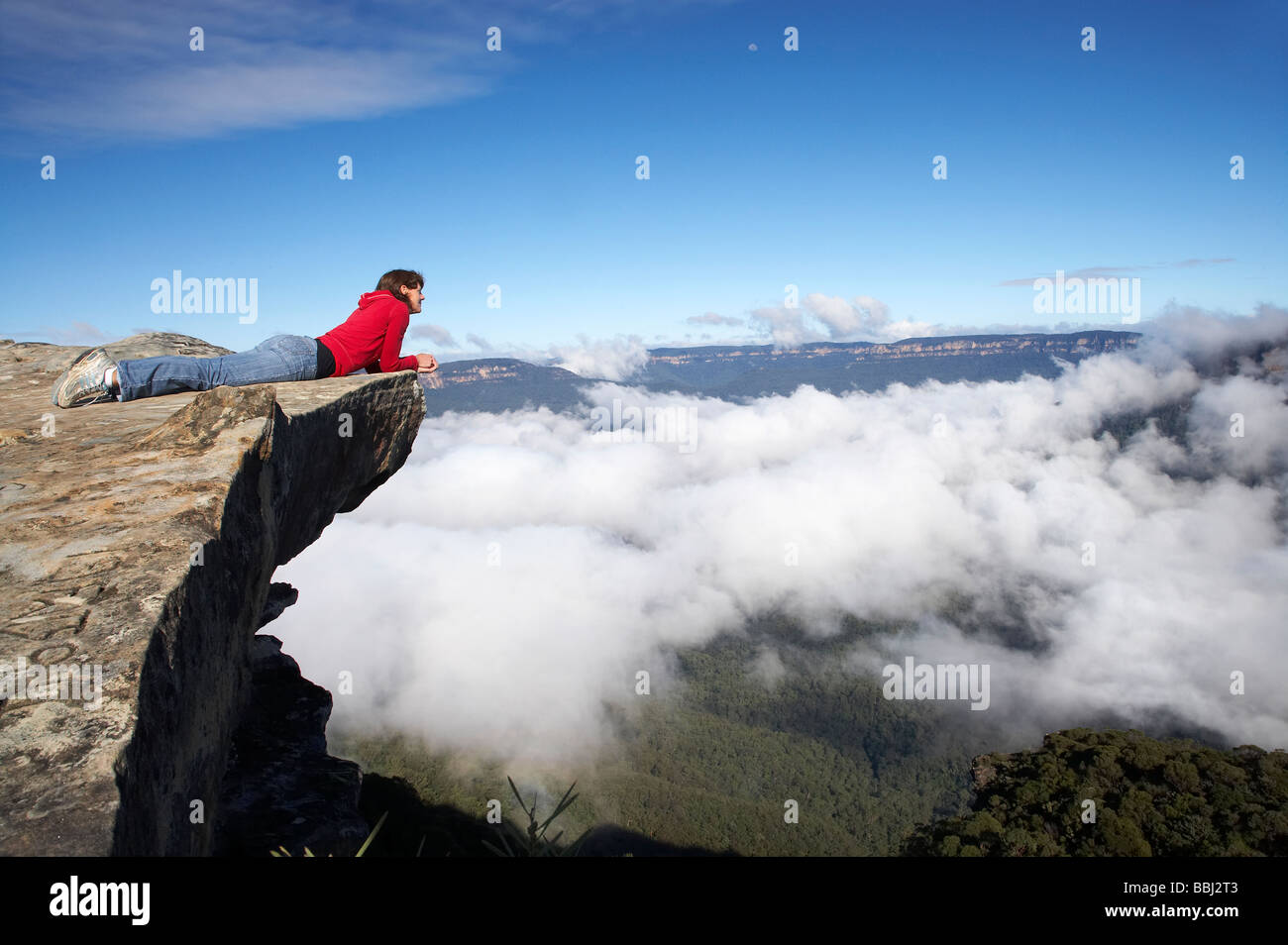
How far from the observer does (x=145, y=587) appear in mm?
4578

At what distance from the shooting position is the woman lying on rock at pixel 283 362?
841 cm

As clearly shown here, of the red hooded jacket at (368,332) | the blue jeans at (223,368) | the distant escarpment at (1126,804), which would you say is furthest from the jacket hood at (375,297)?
the distant escarpment at (1126,804)

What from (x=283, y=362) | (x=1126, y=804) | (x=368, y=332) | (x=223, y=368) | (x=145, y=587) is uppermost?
(x=368, y=332)

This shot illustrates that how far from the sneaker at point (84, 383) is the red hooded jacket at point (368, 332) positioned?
2.62m

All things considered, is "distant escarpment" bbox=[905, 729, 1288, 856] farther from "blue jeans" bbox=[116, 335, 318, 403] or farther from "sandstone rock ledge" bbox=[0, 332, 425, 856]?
"blue jeans" bbox=[116, 335, 318, 403]

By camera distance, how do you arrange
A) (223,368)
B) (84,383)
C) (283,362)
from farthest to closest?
(283,362) → (223,368) → (84,383)

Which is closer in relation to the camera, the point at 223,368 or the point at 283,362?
the point at 223,368

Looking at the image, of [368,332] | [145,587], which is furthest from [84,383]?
[145,587]

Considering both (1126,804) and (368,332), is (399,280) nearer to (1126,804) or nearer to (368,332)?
(368,332)

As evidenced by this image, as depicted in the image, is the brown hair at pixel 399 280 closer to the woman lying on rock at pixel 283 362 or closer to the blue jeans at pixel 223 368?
the woman lying on rock at pixel 283 362

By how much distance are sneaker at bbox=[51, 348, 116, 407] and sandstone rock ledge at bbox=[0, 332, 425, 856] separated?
0.51 ft

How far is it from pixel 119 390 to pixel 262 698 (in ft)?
17.2

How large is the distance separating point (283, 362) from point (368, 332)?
130 cm
